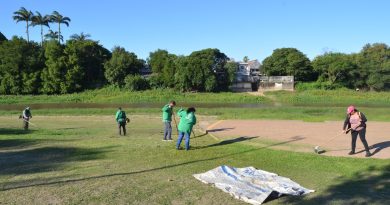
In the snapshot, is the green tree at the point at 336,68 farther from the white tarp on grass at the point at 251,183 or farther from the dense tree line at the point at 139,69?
the white tarp on grass at the point at 251,183

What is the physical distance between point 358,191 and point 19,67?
7326cm

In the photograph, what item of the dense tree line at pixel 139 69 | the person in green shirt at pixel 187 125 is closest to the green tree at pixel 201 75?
the dense tree line at pixel 139 69

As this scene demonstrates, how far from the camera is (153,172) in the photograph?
1180 cm

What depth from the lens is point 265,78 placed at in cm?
7762

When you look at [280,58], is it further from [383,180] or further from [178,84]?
[383,180]

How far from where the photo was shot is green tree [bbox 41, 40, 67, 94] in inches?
2815

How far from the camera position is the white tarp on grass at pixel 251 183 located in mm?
9180

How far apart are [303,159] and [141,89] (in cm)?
6091

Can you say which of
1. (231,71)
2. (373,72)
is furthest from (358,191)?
(373,72)

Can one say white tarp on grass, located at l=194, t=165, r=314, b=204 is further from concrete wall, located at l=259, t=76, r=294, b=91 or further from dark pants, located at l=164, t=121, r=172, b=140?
concrete wall, located at l=259, t=76, r=294, b=91

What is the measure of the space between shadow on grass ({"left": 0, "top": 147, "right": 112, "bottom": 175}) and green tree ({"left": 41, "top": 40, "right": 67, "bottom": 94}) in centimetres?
5780

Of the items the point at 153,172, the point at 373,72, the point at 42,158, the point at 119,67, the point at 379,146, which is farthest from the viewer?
the point at 373,72

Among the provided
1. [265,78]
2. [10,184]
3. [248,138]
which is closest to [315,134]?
[248,138]

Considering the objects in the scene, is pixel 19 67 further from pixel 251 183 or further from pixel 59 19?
pixel 251 183
